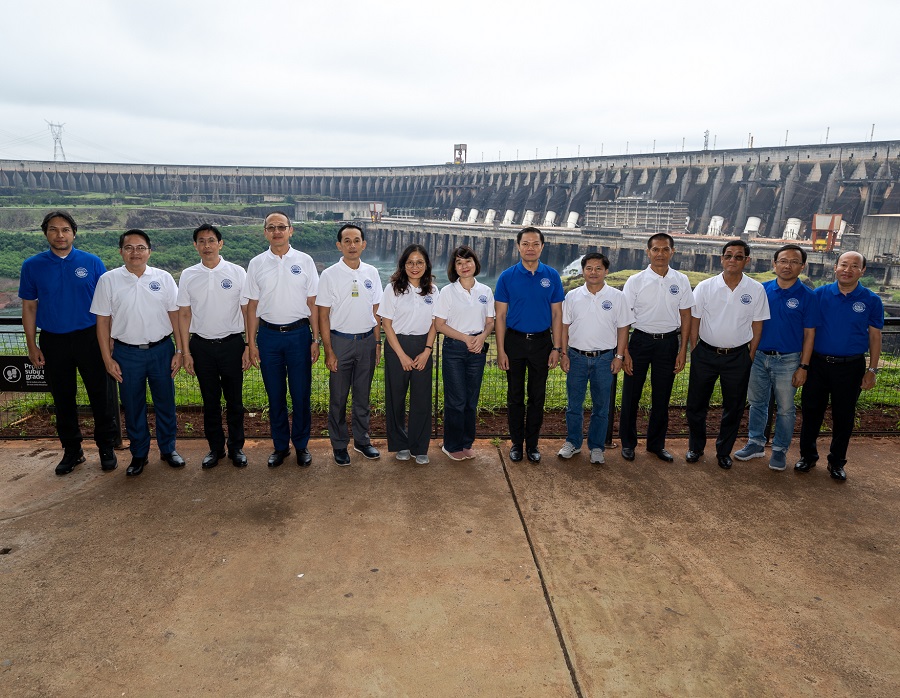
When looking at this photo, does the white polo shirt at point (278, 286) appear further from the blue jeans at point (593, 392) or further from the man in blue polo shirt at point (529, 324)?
the blue jeans at point (593, 392)

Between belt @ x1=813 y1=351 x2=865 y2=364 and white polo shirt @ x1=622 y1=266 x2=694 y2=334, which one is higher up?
white polo shirt @ x1=622 y1=266 x2=694 y2=334

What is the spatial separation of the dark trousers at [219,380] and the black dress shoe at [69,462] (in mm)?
909

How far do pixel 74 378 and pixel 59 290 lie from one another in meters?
0.63

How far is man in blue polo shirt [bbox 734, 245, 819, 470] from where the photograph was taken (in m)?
4.18

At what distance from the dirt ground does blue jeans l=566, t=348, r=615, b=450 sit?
0.83 ft

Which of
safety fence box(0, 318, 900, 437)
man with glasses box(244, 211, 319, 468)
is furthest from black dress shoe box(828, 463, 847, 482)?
man with glasses box(244, 211, 319, 468)

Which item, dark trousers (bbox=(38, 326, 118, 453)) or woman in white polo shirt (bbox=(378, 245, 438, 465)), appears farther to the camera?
woman in white polo shirt (bbox=(378, 245, 438, 465))

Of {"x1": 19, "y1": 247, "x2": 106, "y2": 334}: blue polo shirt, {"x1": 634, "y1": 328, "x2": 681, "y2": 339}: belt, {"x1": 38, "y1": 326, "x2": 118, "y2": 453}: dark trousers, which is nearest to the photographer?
{"x1": 19, "y1": 247, "x2": 106, "y2": 334}: blue polo shirt

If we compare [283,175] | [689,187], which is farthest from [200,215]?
[689,187]

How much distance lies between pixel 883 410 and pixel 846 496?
240 centimetres

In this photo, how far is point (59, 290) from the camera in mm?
3891

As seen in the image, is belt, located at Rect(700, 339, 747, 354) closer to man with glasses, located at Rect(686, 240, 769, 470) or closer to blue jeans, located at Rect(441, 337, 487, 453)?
man with glasses, located at Rect(686, 240, 769, 470)

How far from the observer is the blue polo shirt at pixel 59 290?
12.7ft

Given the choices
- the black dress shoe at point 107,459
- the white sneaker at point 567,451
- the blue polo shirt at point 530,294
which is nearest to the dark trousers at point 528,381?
the blue polo shirt at point 530,294
